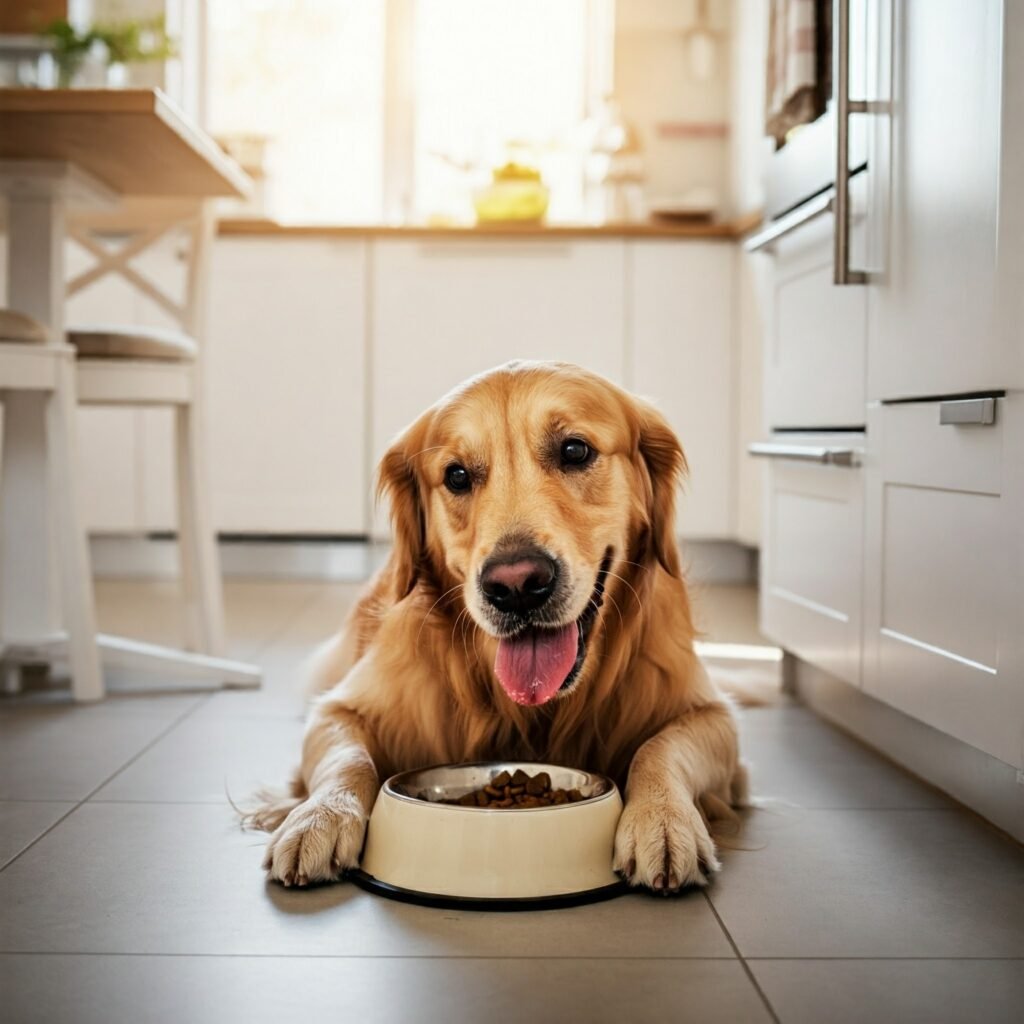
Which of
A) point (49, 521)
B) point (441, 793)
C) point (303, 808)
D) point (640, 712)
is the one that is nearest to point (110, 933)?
point (303, 808)

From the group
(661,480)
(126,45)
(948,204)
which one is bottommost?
(661,480)

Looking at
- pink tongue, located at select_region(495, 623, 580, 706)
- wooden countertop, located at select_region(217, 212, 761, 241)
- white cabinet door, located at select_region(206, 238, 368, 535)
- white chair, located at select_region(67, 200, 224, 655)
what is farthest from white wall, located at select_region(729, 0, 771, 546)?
pink tongue, located at select_region(495, 623, 580, 706)

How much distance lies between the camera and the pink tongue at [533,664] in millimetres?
1591

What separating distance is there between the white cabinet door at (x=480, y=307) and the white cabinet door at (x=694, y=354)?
0.10 metres

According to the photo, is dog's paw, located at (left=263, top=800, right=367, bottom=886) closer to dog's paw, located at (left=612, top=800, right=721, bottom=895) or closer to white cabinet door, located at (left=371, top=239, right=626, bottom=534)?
dog's paw, located at (left=612, top=800, right=721, bottom=895)

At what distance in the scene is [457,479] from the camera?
1720 mm

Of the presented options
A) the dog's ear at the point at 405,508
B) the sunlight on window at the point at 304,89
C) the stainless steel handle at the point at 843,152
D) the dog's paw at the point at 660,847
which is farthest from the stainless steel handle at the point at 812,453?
the sunlight on window at the point at 304,89

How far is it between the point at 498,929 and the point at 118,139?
1781mm

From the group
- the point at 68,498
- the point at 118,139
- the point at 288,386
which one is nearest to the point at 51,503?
the point at 68,498

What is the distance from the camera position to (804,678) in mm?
2650

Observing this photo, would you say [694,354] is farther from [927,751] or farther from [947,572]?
[947,572]

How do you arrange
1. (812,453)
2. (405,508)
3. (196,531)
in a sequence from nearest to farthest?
(405,508), (812,453), (196,531)

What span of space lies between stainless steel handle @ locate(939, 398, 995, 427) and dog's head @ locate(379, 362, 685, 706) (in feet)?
1.24

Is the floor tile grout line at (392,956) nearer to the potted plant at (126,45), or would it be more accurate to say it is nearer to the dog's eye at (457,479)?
the dog's eye at (457,479)
